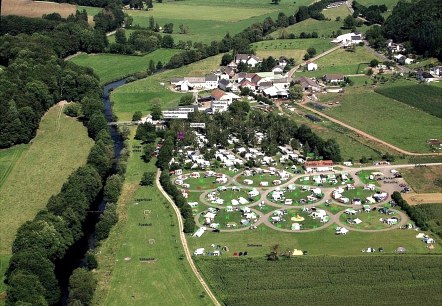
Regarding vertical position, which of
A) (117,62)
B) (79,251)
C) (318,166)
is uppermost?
(318,166)

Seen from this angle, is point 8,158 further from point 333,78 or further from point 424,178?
point 333,78

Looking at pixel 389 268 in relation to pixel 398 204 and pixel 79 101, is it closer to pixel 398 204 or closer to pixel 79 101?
pixel 398 204

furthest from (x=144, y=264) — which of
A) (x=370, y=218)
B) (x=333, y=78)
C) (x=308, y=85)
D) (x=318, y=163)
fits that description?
(x=333, y=78)

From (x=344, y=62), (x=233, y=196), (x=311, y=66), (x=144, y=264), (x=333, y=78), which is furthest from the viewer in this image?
(x=344, y=62)

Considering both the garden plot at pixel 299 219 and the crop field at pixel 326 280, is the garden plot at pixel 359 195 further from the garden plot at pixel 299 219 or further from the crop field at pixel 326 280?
the crop field at pixel 326 280

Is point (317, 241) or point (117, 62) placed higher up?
point (117, 62)

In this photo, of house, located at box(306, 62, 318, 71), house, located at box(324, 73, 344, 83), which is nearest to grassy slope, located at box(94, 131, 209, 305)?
house, located at box(324, 73, 344, 83)

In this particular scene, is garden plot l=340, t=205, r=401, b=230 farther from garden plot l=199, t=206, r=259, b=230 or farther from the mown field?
the mown field
